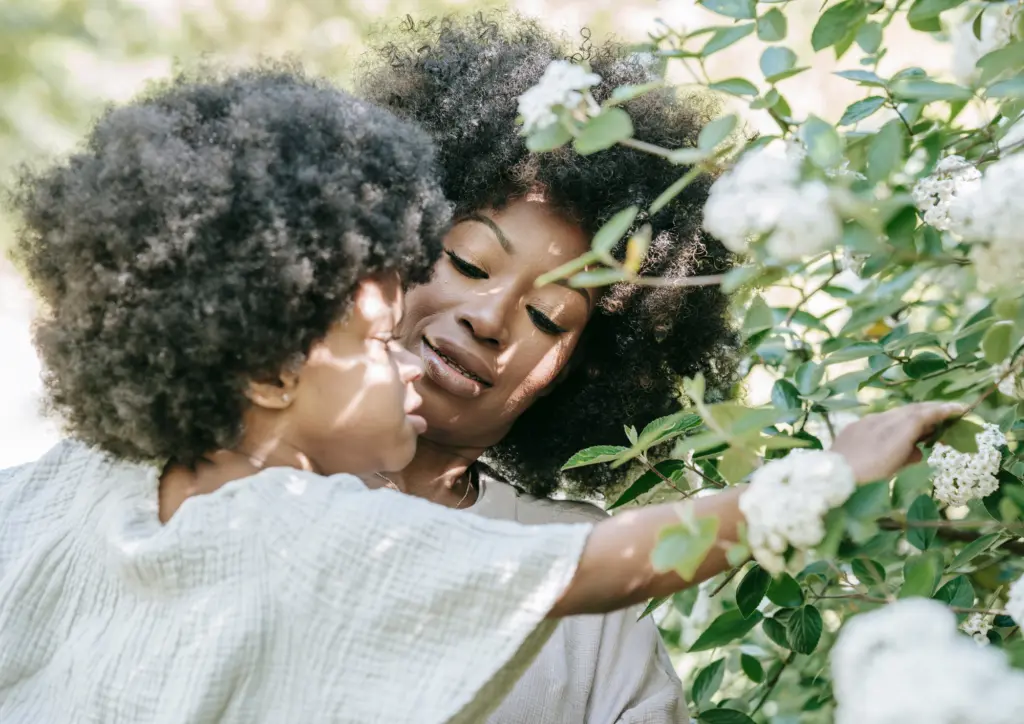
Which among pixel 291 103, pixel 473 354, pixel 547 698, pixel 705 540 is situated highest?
pixel 291 103

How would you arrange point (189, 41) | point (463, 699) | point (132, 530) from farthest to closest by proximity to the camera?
point (189, 41)
point (132, 530)
point (463, 699)

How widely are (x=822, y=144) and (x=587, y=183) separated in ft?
2.97

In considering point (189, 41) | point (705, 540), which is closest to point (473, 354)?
point (705, 540)

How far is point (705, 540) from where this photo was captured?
1158mm

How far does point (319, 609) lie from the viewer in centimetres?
137

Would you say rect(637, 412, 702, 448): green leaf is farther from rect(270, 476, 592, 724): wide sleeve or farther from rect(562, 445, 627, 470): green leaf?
rect(270, 476, 592, 724): wide sleeve

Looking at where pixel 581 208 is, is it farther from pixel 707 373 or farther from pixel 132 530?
pixel 132 530

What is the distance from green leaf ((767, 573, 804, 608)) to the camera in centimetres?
169

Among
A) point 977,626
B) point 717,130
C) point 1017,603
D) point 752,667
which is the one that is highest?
point 717,130

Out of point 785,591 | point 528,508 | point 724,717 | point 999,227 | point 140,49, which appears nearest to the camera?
point 999,227

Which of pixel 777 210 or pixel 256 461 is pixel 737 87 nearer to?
pixel 777 210

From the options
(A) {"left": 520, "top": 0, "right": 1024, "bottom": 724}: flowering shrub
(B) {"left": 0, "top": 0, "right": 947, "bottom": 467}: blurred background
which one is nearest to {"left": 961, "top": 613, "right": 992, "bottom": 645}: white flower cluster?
(A) {"left": 520, "top": 0, "right": 1024, "bottom": 724}: flowering shrub

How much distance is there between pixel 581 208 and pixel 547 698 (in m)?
0.83

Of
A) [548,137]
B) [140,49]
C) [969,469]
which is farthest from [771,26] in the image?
[140,49]
